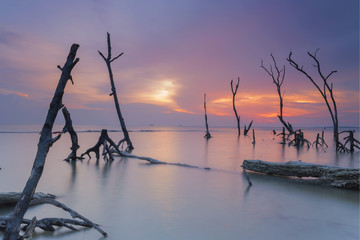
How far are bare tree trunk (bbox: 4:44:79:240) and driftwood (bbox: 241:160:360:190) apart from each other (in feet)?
20.7

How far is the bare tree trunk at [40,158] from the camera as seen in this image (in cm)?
213

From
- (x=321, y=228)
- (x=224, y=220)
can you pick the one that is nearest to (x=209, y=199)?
(x=224, y=220)

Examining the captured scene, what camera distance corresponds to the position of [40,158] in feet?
7.49

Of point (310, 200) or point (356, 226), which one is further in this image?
point (310, 200)

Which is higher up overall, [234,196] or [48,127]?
[48,127]

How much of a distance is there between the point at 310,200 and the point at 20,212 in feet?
16.9

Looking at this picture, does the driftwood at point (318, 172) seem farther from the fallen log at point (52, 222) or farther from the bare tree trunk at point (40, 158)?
the bare tree trunk at point (40, 158)

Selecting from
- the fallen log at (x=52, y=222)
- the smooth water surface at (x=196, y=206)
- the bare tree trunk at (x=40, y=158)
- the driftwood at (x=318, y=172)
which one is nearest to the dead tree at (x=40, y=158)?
the bare tree trunk at (x=40, y=158)

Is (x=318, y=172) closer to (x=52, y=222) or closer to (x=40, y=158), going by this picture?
(x=52, y=222)

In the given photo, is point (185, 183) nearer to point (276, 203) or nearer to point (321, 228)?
point (276, 203)

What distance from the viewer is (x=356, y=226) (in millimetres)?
3666

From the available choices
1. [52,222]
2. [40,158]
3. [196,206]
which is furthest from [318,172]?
[40,158]

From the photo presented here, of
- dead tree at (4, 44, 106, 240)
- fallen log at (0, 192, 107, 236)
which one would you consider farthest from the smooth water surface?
dead tree at (4, 44, 106, 240)

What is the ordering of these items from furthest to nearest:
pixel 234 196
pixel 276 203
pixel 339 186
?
pixel 339 186, pixel 234 196, pixel 276 203
